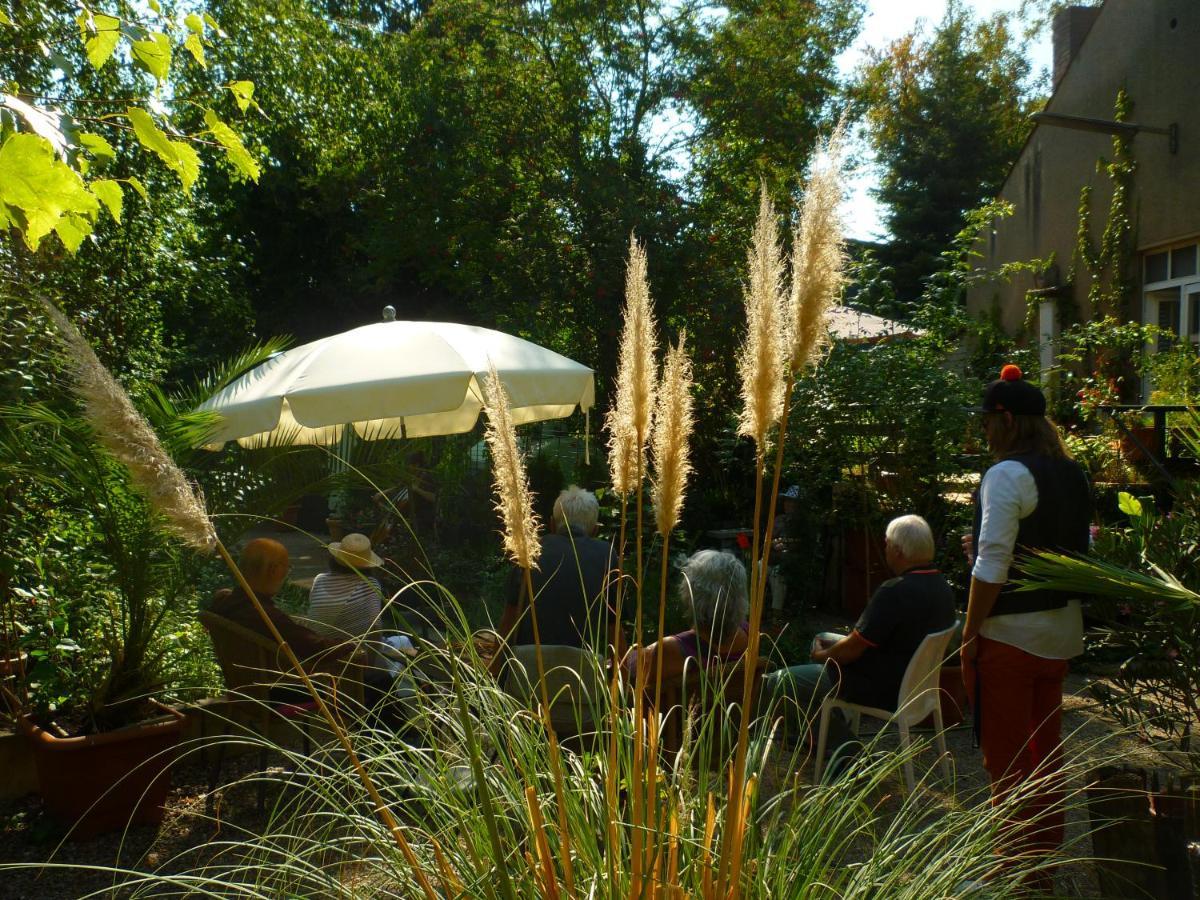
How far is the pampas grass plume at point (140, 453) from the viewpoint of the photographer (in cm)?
147

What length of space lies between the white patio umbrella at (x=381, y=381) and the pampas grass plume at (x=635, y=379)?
322cm

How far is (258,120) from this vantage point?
16234 millimetres

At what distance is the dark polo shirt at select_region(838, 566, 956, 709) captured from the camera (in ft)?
14.9

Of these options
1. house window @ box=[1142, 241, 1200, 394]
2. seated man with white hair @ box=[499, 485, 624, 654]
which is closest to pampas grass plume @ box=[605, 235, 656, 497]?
seated man with white hair @ box=[499, 485, 624, 654]

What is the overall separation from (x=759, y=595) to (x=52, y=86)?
28.7ft

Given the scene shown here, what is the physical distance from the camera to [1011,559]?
3.52 m

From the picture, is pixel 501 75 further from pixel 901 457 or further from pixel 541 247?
pixel 901 457

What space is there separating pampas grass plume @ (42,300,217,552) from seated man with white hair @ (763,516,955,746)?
3344 mm

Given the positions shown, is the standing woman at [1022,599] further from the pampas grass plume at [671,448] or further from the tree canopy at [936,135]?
the tree canopy at [936,135]

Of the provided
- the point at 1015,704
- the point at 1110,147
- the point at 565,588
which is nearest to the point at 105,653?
the point at 565,588

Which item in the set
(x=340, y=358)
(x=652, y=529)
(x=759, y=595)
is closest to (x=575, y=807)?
(x=759, y=595)

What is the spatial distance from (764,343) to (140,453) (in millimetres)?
952

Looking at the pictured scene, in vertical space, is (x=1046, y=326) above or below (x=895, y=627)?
above

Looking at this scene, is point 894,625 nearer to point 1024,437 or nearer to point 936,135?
point 1024,437
